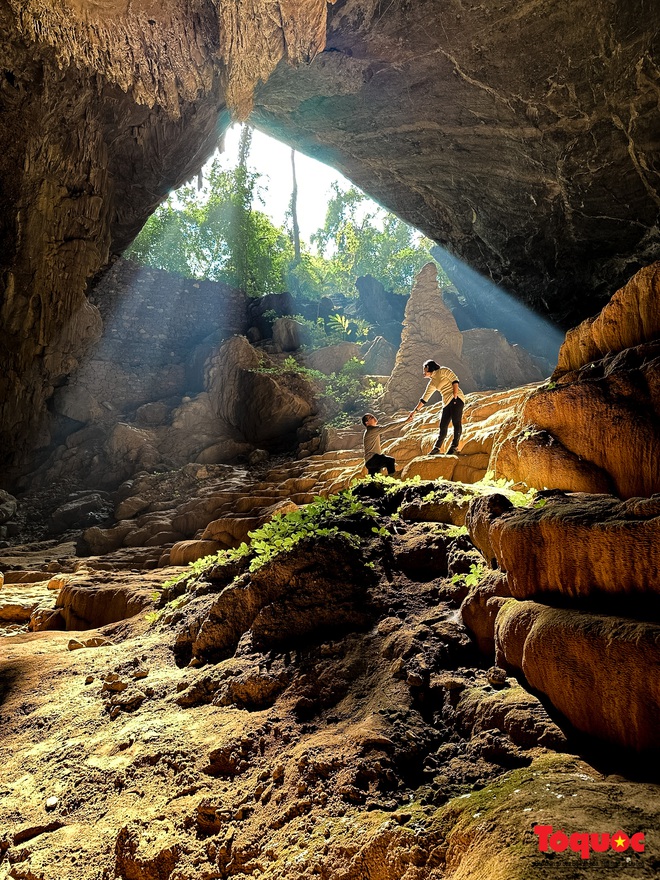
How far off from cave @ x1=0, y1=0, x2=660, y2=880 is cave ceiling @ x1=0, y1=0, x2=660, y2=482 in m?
0.07

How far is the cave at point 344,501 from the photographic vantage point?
229 centimetres

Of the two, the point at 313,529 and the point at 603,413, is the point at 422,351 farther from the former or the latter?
the point at 313,529

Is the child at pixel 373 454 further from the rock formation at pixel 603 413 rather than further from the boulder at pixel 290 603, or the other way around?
the boulder at pixel 290 603

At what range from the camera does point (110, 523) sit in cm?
1393

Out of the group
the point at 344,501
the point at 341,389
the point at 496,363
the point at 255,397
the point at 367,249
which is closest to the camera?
the point at 344,501

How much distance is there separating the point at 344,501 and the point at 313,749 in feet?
10.0

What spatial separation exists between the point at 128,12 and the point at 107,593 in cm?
906

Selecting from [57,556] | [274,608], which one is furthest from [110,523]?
[274,608]

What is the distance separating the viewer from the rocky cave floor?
1.92 meters

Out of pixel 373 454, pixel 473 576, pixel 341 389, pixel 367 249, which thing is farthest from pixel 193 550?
pixel 367 249

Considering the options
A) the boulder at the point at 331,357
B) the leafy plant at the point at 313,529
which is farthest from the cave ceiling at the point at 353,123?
the leafy plant at the point at 313,529

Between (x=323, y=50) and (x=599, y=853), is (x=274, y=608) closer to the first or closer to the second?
(x=599, y=853)

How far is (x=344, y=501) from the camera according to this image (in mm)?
5652

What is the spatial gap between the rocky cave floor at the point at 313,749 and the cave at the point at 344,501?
0.7 inches
